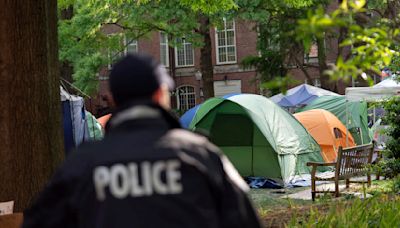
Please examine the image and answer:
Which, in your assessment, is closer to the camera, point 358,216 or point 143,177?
point 143,177

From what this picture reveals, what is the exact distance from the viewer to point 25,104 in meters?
6.03

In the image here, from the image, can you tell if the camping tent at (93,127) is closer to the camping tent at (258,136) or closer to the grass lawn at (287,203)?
the camping tent at (258,136)

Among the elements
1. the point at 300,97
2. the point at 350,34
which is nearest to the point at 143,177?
the point at 350,34

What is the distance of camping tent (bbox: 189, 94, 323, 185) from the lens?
1526 centimetres

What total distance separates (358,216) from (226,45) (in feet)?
112

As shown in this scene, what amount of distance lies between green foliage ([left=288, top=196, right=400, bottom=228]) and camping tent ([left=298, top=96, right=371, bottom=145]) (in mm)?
13903

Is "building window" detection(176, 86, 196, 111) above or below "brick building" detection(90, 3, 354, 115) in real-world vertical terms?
below

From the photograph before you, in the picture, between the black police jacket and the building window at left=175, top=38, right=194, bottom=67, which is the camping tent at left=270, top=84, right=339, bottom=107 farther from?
the black police jacket

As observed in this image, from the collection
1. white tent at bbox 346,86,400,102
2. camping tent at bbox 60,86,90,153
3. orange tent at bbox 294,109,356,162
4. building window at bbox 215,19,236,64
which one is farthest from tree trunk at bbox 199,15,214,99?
building window at bbox 215,19,236,64

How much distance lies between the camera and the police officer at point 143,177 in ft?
7.97

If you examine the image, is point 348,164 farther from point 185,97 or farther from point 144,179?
point 185,97

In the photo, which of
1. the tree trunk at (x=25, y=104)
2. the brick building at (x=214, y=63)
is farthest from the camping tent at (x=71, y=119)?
the brick building at (x=214, y=63)

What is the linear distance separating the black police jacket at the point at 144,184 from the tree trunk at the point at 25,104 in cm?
352

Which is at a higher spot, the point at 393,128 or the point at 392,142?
the point at 393,128
